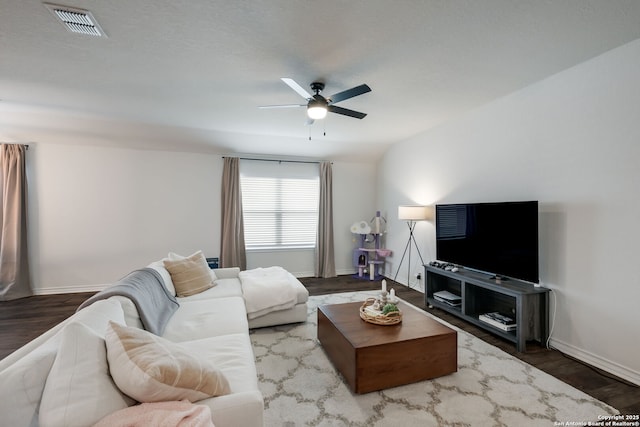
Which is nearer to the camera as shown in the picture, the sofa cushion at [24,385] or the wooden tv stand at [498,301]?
the sofa cushion at [24,385]

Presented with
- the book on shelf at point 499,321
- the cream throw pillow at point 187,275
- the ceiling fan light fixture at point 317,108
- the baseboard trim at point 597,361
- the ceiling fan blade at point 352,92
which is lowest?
the baseboard trim at point 597,361

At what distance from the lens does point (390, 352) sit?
6.48 feet

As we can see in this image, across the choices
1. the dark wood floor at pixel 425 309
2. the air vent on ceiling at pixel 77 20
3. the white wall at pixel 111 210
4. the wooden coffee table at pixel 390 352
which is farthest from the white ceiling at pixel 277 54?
the dark wood floor at pixel 425 309

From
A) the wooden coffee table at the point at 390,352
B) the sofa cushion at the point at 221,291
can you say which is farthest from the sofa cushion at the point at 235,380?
the sofa cushion at the point at 221,291

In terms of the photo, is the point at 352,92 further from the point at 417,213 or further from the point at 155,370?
the point at 417,213

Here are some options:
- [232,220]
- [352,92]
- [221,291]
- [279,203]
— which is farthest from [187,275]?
[279,203]

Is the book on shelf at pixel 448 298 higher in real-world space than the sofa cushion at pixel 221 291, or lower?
lower

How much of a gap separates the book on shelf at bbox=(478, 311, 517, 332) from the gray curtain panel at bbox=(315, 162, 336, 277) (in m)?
2.89

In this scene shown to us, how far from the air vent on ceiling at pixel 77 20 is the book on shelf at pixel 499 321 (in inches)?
163

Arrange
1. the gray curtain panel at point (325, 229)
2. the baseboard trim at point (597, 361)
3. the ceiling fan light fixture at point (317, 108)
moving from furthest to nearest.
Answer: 1. the gray curtain panel at point (325, 229)
2. the ceiling fan light fixture at point (317, 108)
3. the baseboard trim at point (597, 361)

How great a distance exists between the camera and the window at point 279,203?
5.20 meters

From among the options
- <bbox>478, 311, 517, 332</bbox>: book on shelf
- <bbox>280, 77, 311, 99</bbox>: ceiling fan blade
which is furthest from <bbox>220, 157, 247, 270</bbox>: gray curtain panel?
<bbox>478, 311, 517, 332</bbox>: book on shelf

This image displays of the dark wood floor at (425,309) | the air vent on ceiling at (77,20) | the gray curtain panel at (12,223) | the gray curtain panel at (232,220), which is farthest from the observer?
the gray curtain panel at (232,220)

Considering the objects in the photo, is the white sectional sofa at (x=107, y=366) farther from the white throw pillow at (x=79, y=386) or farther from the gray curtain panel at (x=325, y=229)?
the gray curtain panel at (x=325, y=229)
